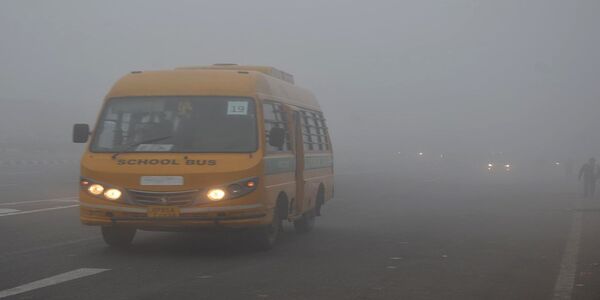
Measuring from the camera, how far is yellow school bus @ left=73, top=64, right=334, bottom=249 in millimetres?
10406

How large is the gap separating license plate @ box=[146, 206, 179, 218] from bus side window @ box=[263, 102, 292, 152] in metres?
1.61

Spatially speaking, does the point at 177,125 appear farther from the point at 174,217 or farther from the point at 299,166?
the point at 299,166

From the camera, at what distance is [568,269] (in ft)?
33.9

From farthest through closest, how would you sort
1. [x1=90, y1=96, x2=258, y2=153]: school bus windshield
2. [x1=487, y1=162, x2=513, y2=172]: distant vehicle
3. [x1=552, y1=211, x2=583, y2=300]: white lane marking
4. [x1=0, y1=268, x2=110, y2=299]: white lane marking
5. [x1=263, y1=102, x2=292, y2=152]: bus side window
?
[x1=487, y1=162, x2=513, y2=172]: distant vehicle, [x1=263, y1=102, x2=292, y2=152]: bus side window, [x1=90, y1=96, x2=258, y2=153]: school bus windshield, [x1=552, y1=211, x2=583, y2=300]: white lane marking, [x1=0, y1=268, x2=110, y2=299]: white lane marking

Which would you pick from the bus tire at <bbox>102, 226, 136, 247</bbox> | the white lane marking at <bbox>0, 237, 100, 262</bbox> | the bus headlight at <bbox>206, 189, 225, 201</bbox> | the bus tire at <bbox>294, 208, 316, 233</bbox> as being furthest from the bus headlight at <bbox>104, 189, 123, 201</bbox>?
the bus tire at <bbox>294, 208, 316, 233</bbox>

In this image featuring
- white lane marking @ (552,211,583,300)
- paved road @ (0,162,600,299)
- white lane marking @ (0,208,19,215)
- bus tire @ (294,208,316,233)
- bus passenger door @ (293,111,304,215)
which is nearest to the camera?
paved road @ (0,162,600,299)

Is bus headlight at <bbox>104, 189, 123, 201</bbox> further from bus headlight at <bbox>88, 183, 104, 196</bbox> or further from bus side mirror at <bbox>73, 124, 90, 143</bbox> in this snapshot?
bus side mirror at <bbox>73, 124, 90, 143</bbox>

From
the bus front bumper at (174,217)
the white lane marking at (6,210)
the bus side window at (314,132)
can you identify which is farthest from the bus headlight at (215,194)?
the white lane marking at (6,210)

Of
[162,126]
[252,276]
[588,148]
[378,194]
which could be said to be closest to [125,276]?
[252,276]

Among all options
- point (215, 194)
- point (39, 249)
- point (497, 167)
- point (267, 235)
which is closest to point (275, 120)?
point (267, 235)

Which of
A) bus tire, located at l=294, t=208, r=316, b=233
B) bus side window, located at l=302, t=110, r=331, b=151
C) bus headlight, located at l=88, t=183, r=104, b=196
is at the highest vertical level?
bus side window, located at l=302, t=110, r=331, b=151

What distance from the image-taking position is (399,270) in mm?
9883

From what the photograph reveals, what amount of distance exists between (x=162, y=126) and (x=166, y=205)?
1.24 meters

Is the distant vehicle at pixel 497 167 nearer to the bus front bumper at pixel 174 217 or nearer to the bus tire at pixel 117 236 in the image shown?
the bus tire at pixel 117 236
